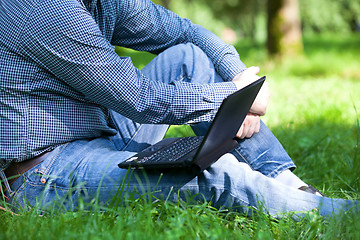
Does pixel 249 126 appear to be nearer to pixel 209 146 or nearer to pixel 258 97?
pixel 258 97

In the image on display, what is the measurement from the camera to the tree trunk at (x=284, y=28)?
8500 millimetres

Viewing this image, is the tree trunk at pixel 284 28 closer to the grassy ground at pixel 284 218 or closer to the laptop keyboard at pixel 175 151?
the grassy ground at pixel 284 218

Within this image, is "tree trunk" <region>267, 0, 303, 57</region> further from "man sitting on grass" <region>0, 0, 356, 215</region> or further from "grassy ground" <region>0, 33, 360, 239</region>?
"man sitting on grass" <region>0, 0, 356, 215</region>

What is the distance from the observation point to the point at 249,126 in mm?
2139

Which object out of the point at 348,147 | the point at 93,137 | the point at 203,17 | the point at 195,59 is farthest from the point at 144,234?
the point at 203,17

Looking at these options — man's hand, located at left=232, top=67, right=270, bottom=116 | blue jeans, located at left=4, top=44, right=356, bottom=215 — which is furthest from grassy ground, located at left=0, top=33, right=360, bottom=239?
man's hand, located at left=232, top=67, right=270, bottom=116

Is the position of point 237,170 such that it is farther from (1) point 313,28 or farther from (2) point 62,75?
(1) point 313,28

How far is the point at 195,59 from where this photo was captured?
2.28 metres

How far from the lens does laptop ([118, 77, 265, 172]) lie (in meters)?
1.67

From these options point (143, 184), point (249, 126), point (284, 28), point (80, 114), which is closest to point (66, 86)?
point (80, 114)

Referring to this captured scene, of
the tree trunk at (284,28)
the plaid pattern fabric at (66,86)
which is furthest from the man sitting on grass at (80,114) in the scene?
the tree trunk at (284,28)

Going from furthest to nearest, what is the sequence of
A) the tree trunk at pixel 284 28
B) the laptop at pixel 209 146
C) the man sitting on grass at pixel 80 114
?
the tree trunk at pixel 284 28
the man sitting on grass at pixel 80 114
the laptop at pixel 209 146

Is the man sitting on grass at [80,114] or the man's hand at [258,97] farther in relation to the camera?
the man's hand at [258,97]

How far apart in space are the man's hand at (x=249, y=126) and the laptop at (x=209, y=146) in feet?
0.30
